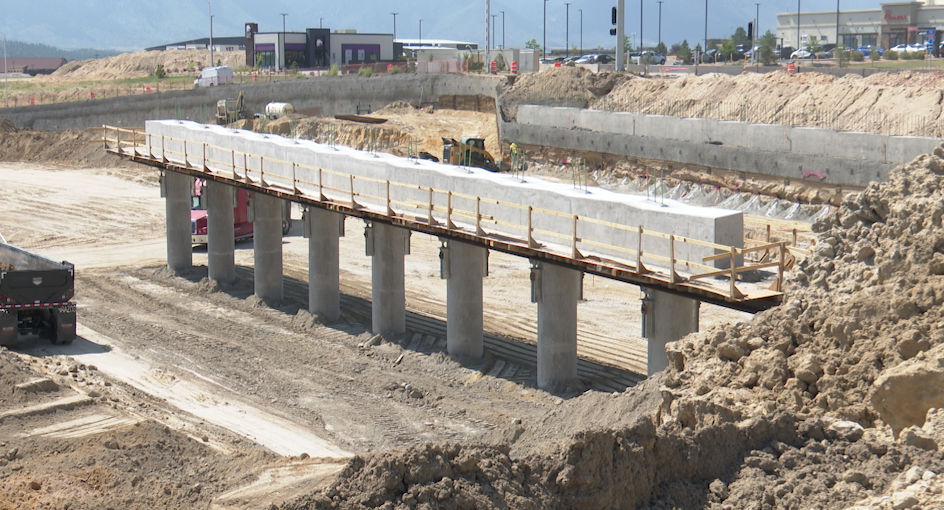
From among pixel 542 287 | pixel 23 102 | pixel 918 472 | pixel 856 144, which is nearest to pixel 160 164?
pixel 542 287

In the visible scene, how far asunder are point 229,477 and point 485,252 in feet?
27.5

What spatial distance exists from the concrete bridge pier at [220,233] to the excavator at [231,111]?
1023 cm

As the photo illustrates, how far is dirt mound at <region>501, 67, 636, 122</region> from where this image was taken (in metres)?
49.9

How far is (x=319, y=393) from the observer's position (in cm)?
1986

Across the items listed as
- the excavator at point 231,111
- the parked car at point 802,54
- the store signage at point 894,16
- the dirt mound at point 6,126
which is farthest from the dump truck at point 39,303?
the store signage at point 894,16

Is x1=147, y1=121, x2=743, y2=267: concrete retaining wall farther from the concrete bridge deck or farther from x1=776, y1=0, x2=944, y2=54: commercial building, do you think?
x1=776, y1=0, x2=944, y2=54: commercial building

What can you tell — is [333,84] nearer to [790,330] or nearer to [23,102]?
[23,102]

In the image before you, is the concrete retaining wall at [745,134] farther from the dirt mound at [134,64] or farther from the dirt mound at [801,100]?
the dirt mound at [134,64]

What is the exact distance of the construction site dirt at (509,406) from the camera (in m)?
10.3

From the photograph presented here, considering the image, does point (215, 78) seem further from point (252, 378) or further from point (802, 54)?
point (252, 378)

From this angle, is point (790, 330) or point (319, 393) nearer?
point (790, 330)

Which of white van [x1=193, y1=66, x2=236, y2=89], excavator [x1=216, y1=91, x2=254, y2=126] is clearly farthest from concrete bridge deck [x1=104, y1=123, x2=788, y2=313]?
white van [x1=193, y1=66, x2=236, y2=89]

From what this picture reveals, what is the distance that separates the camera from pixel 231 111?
4622 cm

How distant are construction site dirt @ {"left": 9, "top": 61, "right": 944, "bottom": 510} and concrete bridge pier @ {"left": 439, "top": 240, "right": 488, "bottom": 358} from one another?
14.0 inches
